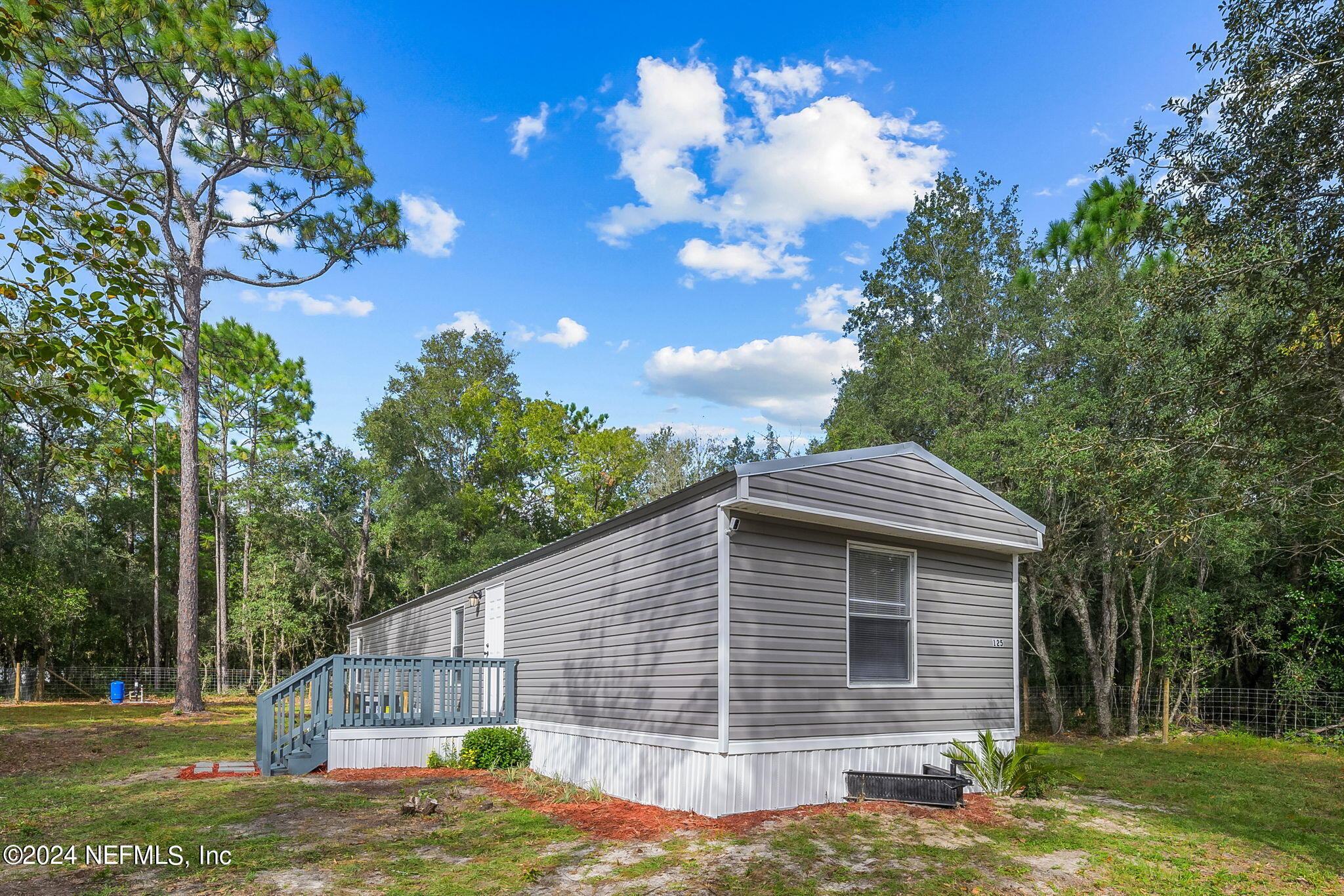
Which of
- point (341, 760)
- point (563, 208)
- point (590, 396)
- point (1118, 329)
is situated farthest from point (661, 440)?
point (341, 760)

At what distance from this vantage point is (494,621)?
38.2ft

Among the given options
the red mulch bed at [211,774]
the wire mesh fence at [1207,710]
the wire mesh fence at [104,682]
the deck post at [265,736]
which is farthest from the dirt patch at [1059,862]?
the wire mesh fence at [104,682]

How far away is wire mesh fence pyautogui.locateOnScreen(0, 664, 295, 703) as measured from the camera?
22.7 m

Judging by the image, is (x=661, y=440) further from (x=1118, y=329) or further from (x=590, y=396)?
(x=1118, y=329)

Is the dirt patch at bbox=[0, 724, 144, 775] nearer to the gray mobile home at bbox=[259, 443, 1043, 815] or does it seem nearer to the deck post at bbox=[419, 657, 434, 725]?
the gray mobile home at bbox=[259, 443, 1043, 815]

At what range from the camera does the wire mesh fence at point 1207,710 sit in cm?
1360

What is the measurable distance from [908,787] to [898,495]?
261 cm

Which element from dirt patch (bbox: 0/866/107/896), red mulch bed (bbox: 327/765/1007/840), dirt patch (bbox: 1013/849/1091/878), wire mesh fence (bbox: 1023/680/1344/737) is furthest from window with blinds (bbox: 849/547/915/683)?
wire mesh fence (bbox: 1023/680/1344/737)

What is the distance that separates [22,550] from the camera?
23047 mm

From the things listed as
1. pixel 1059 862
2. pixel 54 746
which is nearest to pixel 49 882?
pixel 1059 862

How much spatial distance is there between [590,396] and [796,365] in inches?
338

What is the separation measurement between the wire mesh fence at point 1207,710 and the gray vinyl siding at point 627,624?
11.1 meters

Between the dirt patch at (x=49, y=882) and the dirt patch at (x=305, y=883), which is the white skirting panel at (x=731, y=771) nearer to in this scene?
the dirt patch at (x=305, y=883)

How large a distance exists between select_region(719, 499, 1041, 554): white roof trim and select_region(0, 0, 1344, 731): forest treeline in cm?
175
